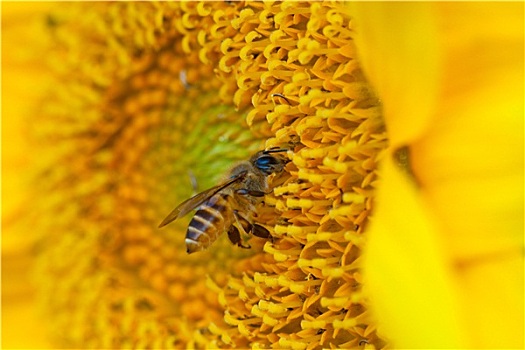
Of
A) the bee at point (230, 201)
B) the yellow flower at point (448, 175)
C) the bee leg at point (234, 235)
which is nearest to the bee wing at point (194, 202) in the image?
the bee at point (230, 201)

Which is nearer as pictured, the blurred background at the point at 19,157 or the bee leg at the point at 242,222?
the bee leg at the point at 242,222

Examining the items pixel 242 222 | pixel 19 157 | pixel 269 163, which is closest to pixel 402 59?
pixel 269 163

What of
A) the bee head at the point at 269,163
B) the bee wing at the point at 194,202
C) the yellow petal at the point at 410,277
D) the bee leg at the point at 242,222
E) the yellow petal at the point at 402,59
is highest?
the yellow petal at the point at 402,59

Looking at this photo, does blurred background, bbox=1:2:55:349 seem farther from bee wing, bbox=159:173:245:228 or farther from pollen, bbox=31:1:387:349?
bee wing, bbox=159:173:245:228

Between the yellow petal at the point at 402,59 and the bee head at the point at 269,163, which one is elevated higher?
the yellow petal at the point at 402,59

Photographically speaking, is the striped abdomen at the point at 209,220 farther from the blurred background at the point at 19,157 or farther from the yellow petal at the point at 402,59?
the blurred background at the point at 19,157

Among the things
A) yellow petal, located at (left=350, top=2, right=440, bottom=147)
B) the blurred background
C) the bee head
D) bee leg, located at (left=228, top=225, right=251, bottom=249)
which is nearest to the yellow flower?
yellow petal, located at (left=350, top=2, right=440, bottom=147)

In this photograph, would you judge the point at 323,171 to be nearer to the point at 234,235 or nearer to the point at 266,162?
the point at 266,162

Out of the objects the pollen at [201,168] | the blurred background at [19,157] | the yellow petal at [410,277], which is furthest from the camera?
the blurred background at [19,157]
